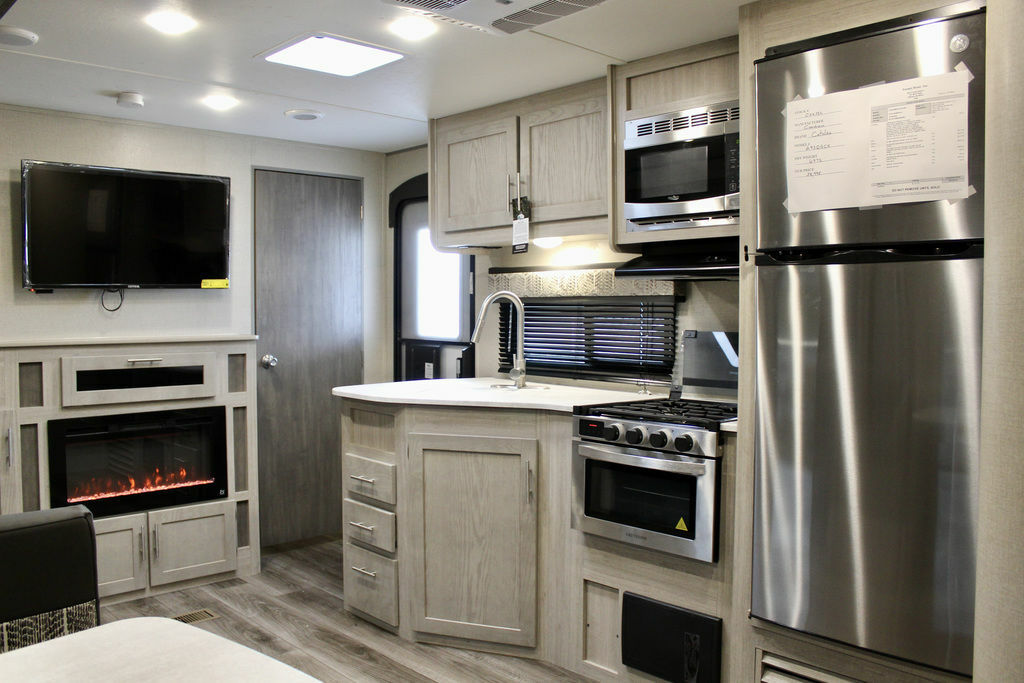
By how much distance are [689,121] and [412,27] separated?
1.04 metres

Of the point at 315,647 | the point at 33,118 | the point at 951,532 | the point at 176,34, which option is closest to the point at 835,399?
the point at 951,532

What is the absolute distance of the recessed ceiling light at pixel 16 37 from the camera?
2707 mm

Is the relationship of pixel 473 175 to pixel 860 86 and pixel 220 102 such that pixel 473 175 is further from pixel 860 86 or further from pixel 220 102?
pixel 860 86

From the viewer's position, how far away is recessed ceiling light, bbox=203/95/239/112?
363 centimetres

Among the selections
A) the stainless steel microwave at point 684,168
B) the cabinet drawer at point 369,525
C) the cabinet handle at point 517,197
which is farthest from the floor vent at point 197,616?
the stainless steel microwave at point 684,168

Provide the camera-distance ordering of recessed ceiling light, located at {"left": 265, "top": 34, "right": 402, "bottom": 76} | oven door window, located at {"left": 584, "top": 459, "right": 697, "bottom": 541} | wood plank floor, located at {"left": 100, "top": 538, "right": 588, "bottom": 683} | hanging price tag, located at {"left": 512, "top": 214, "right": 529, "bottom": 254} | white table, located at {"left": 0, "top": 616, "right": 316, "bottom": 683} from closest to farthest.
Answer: white table, located at {"left": 0, "top": 616, "right": 316, "bottom": 683} → oven door window, located at {"left": 584, "top": 459, "right": 697, "bottom": 541} → recessed ceiling light, located at {"left": 265, "top": 34, "right": 402, "bottom": 76} → wood plank floor, located at {"left": 100, "top": 538, "right": 588, "bottom": 683} → hanging price tag, located at {"left": 512, "top": 214, "right": 529, "bottom": 254}

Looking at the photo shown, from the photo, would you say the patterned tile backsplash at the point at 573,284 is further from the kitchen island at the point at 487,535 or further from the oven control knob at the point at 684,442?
the oven control knob at the point at 684,442

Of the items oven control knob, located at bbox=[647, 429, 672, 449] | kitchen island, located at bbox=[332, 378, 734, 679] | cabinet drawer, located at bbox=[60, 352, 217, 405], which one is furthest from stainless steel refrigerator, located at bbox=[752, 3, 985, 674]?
cabinet drawer, located at bbox=[60, 352, 217, 405]

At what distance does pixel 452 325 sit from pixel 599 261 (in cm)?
128

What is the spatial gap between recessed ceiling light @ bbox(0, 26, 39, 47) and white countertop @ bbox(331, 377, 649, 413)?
5.71ft

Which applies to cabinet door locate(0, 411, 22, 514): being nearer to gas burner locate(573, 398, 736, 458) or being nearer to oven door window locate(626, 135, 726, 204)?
gas burner locate(573, 398, 736, 458)

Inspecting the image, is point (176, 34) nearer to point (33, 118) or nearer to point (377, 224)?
point (33, 118)

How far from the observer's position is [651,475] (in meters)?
2.75

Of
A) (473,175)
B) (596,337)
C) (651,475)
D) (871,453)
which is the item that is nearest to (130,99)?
(473,175)
